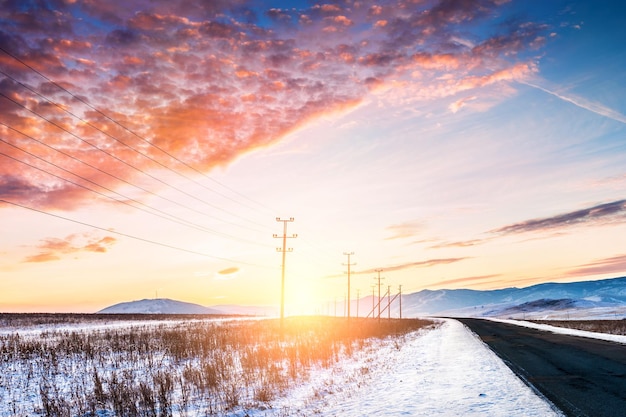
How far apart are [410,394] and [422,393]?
290 mm

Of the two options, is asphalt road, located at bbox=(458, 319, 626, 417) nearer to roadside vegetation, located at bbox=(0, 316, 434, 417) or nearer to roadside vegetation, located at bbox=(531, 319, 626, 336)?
roadside vegetation, located at bbox=(0, 316, 434, 417)

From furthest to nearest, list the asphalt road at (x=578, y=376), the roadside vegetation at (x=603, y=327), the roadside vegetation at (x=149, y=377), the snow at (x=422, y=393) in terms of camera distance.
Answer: the roadside vegetation at (x=603, y=327)
the roadside vegetation at (x=149, y=377)
the snow at (x=422, y=393)
the asphalt road at (x=578, y=376)

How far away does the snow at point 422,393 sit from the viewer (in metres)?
8.56

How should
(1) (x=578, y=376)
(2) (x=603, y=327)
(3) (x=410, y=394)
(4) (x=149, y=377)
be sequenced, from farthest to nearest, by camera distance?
(2) (x=603, y=327) → (4) (x=149, y=377) → (1) (x=578, y=376) → (3) (x=410, y=394)

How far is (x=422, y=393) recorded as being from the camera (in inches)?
→ 407

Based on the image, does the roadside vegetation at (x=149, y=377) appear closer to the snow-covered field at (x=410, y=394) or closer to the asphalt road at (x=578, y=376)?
the snow-covered field at (x=410, y=394)

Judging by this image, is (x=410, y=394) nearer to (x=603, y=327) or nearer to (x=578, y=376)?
(x=578, y=376)

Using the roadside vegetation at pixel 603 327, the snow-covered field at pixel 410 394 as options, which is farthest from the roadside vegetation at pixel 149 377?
the roadside vegetation at pixel 603 327

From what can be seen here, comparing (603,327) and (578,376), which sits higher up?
(578,376)

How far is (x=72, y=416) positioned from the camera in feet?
32.7

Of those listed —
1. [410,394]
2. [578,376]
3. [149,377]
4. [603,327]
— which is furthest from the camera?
[603,327]

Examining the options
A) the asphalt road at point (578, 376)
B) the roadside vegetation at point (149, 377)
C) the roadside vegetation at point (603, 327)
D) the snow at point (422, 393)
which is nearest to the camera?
the asphalt road at point (578, 376)

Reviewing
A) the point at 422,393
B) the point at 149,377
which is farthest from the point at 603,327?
the point at 149,377

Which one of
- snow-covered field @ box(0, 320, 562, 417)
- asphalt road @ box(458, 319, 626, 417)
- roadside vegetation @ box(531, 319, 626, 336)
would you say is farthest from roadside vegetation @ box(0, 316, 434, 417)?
roadside vegetation @ box(531, 319, 626, 336)
